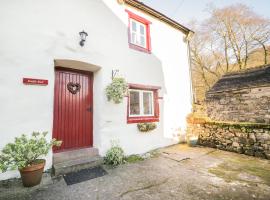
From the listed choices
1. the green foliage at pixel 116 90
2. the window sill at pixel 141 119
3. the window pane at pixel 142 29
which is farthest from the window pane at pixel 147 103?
the window pane at pixel 142 29

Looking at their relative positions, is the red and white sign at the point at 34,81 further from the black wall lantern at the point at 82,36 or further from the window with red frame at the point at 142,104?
the window with red frame at the point at 142,104

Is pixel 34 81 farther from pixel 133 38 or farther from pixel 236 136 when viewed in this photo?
pixel 236 136

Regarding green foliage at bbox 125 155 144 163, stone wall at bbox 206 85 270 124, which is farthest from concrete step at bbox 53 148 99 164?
stone wall at bbox 206 85 270 124

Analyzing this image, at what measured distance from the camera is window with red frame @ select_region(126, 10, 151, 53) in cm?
600

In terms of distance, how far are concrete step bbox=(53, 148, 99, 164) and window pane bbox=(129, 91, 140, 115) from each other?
5.97 feet

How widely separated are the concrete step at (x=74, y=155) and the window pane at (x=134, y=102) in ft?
5.97

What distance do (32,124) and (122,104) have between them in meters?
2.53

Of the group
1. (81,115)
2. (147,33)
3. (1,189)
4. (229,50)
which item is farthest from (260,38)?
(1,189)

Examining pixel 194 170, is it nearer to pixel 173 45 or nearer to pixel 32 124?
pixel 32 124

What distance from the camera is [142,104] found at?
6.02 meters

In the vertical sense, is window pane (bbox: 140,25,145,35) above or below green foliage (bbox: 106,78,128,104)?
above

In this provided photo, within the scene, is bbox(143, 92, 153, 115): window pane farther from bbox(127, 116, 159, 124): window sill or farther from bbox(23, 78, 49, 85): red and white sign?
bbox(23, 78, 49, 85): red and white sign

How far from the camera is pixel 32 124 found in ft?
12.3

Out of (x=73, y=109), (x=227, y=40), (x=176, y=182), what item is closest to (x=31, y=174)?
(x=73, y=109)
